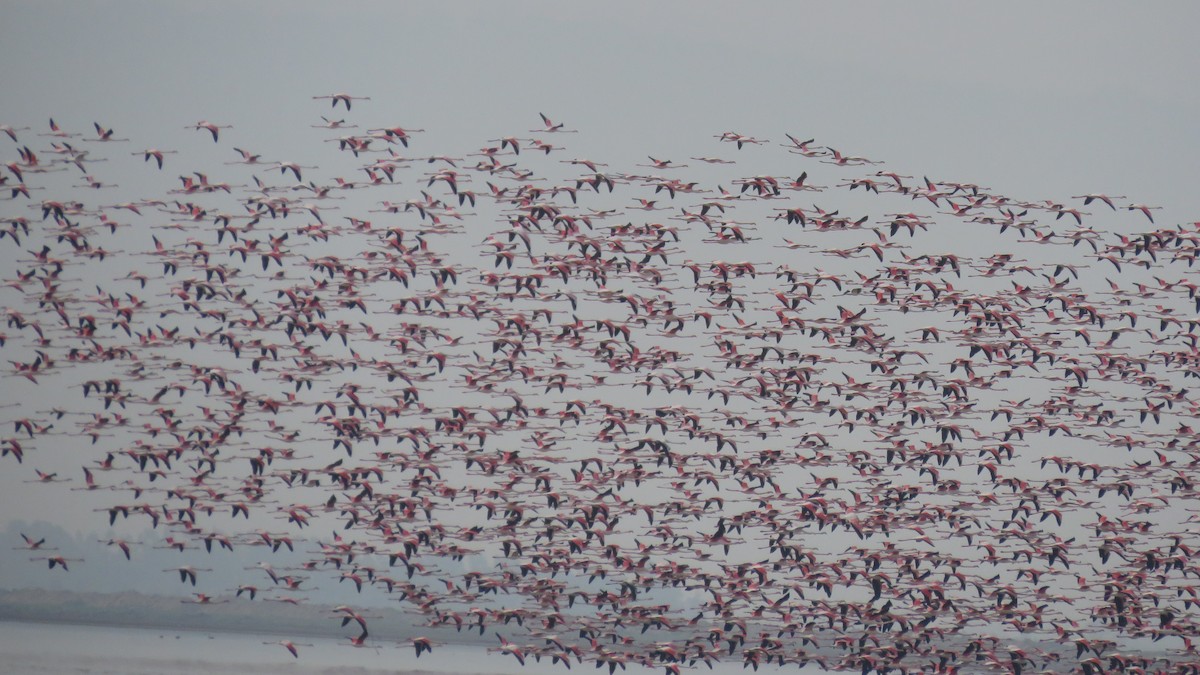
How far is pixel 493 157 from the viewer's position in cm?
5091

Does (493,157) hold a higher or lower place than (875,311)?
higher

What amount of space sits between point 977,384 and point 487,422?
1907 cm

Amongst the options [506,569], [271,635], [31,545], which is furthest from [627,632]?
[31,545]

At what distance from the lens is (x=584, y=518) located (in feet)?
178

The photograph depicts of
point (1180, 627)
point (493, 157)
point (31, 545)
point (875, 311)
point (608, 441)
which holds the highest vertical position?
point (493, 157)

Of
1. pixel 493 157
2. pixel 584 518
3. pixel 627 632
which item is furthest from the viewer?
pixel 627 632

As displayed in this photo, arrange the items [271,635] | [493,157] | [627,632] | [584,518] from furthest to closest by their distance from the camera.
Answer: [271,635]
[627,632]
[584,518]
[493,157]

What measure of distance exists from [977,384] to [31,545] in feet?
116

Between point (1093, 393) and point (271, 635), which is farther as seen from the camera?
point (271, 635)

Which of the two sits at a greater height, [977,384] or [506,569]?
[977,384]

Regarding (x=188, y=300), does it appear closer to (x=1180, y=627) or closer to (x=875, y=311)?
(x=875, y=311)

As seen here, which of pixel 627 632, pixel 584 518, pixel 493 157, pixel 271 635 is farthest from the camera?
pixel 271 635

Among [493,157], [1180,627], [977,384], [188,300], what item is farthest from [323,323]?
[1180,627]

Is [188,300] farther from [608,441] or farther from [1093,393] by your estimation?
[1093,393]
